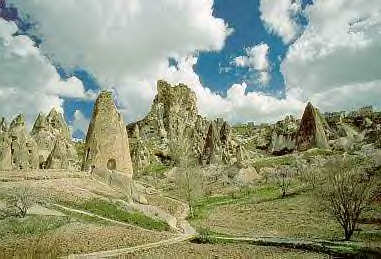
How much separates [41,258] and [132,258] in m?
3.86

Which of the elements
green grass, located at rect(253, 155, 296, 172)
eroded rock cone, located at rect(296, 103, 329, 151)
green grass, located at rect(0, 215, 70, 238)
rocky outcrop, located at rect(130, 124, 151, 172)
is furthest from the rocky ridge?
eroded rock cone, located at rect(296, 103, 329, 151)

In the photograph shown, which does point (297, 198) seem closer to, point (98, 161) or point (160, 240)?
point (98, 161)

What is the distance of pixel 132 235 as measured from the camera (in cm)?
2558

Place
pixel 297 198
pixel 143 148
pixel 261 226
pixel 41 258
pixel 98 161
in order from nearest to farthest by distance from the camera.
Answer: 1. pixel 41 258
2. pixel 261 226
3. pixel 98 161
4. pixel 297 198
5. pixel 143 148

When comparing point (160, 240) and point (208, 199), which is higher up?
point (208, 199)

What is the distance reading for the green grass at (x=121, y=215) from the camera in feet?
96.9

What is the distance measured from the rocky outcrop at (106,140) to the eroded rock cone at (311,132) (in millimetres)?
62307

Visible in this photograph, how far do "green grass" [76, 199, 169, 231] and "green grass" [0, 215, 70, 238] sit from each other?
11.8 ft

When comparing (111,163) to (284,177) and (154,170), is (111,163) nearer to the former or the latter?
(284,177)

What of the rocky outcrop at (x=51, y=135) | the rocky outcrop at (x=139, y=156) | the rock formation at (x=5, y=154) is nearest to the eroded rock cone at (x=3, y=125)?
the rocky outcrop at (x=51, y=135)

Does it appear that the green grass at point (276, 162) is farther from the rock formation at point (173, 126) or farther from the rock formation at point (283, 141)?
the rock formation at point (283, 141)

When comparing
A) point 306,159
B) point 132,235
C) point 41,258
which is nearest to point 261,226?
point 132,235

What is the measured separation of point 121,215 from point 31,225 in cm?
638

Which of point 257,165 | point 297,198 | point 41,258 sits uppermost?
point 257,165
